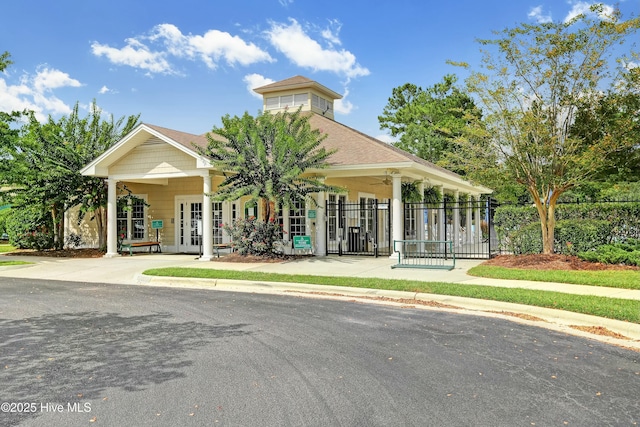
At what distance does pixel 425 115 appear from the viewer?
45625mm

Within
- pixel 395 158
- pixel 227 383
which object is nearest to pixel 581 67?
pixel 395 158

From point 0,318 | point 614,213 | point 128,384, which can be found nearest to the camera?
point 128,384

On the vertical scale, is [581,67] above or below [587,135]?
above

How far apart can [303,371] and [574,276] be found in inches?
347

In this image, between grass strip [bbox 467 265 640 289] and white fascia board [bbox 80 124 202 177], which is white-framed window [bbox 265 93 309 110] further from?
grass strip [bbox 467 265 640 289]

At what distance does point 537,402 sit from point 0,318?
8039 mm

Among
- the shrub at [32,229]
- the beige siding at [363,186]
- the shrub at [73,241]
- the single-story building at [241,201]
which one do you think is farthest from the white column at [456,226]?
the shrub at [32,229]

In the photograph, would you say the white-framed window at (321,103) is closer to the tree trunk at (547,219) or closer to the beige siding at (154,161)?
the beige siding at (154,161)

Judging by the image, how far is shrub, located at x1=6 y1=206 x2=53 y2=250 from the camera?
78.0ft

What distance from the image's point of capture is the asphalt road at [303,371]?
13.9 feet

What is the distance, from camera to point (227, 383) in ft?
16.3

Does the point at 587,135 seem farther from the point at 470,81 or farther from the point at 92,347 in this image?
the point at 92,347

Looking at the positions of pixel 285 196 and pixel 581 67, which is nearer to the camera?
pixel 581 67

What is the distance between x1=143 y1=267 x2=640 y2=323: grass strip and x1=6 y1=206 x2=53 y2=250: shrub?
12.4 metres
